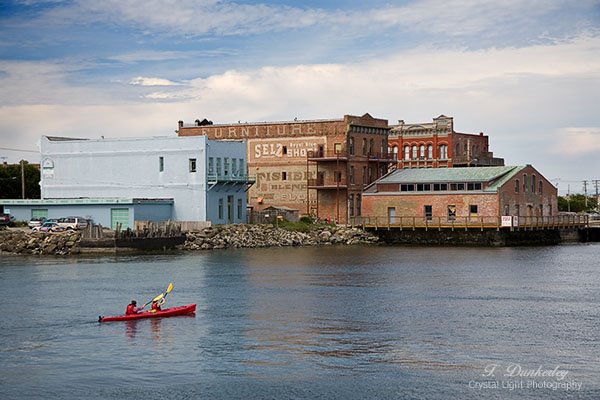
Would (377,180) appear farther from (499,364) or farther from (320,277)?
(499,364)

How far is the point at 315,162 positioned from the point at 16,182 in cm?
3703

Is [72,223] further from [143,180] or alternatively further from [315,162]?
[315,162]

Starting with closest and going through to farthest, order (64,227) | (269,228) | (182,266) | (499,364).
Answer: (499,364), (182,266), (64,227), (269,228)

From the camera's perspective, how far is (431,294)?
165 feet

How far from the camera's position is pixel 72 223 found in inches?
3223

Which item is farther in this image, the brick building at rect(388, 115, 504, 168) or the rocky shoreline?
the brick building at rect(388, 115, 504, 168)

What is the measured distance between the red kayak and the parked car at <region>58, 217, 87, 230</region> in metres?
40.3

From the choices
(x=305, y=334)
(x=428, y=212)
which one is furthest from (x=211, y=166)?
(x=305, y=334)

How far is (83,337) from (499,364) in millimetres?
15370

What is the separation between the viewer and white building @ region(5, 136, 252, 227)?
8619 cm

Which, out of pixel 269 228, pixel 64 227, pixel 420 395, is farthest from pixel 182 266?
pixel 420 395

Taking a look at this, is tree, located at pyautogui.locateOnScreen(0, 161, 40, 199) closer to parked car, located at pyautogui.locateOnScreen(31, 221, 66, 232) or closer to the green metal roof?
parked car, located at pyautogui.locateOnScreen(31, 221, 66, 232)

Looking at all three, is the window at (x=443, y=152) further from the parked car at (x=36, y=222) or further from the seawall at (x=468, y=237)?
the parked car at (x=36, y=222)

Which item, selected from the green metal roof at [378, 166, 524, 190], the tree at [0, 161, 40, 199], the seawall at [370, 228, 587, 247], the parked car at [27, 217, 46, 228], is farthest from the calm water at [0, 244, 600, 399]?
the tree at [0, 161, 40, 199]
